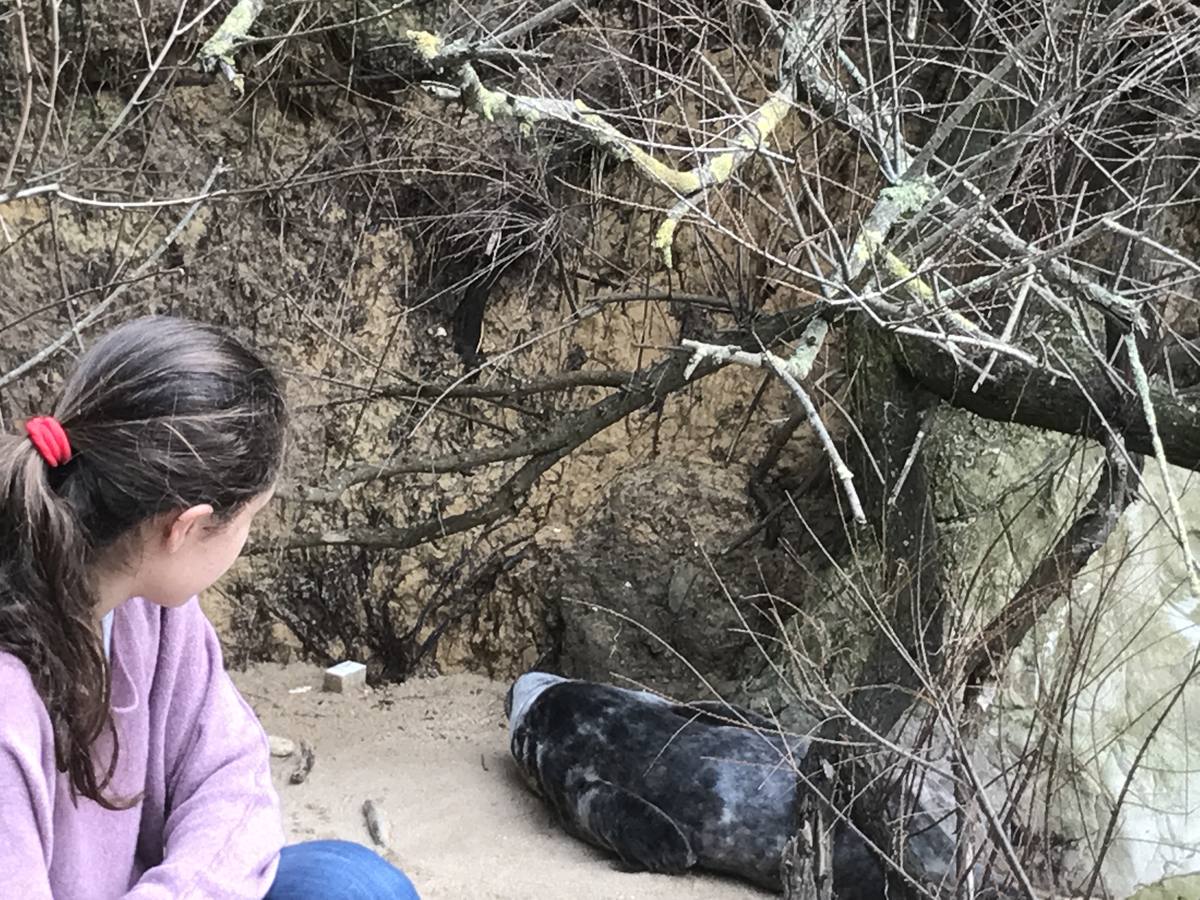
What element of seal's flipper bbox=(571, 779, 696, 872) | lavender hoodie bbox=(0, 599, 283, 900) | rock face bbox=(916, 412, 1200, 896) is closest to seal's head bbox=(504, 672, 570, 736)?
seal's flipper bbox=(571, 779, 696, 872)

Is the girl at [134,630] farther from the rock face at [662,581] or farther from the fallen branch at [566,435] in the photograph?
the rock face at [662,581]

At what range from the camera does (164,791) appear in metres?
1.67

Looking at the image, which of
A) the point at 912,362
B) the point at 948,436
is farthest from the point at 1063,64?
the point at 948,436

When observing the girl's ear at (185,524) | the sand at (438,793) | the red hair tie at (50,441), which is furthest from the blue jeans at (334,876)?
the sand at (438,793)

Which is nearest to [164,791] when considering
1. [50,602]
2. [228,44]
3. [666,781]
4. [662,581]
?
[50,602]

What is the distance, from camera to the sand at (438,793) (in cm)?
355

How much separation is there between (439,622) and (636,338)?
1674 mm

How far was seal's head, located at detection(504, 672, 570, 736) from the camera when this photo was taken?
14.4 ft

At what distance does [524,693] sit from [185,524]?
10.6ft

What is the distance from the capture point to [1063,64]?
257 cm

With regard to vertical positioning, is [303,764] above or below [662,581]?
below

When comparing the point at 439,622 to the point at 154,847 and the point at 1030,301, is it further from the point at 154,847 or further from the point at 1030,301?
the point at 154,847

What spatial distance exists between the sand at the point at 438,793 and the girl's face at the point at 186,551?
2.17m

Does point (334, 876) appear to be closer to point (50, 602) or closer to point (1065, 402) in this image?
point (50, 602)
